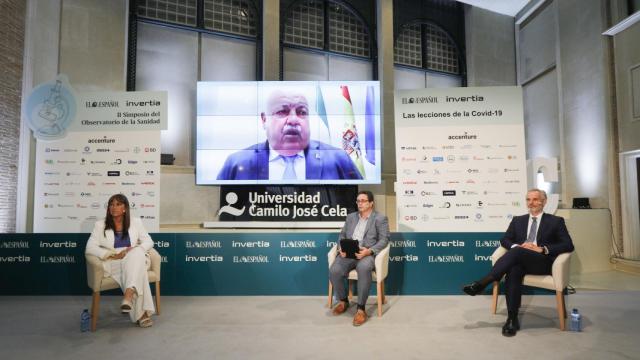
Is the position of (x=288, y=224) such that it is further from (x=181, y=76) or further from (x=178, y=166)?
(x=181, y=76)

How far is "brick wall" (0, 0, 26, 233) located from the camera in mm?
5859

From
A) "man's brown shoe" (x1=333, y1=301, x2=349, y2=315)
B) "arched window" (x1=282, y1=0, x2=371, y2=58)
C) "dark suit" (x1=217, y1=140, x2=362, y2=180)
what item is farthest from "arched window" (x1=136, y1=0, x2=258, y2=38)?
"man's brown shoe" (x1=333, y1=301, x2=349, y2=315)

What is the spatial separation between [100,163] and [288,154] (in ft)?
8.73

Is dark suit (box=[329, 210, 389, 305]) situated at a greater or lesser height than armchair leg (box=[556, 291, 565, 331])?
greater

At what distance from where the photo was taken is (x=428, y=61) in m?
9.46

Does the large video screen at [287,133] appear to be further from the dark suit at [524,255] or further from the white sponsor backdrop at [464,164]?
the dark suit at [524,255]

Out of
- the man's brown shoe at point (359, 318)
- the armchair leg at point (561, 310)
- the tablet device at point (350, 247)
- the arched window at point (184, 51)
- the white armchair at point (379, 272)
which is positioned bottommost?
the man's brown shoe at point (359, 318)

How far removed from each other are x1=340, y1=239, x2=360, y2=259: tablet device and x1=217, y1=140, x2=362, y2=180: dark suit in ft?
8.85

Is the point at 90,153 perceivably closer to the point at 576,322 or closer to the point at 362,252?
the point at 362,252

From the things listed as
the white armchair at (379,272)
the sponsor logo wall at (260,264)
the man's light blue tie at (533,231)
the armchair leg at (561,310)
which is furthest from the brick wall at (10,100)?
the armchair leg at (561,310)

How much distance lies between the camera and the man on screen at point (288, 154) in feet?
20.3

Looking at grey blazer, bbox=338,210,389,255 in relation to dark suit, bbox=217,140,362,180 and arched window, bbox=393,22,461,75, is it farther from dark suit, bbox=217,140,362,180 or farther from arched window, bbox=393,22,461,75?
arched window, bbox=393,22,461,75

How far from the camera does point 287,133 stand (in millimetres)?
6273

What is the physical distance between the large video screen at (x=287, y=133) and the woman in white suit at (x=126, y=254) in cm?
260
